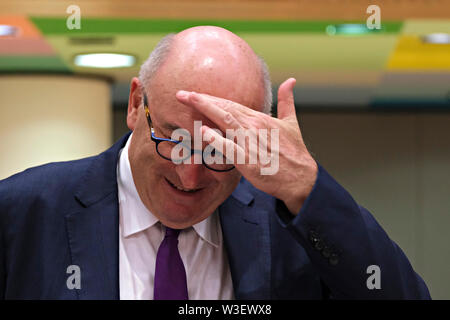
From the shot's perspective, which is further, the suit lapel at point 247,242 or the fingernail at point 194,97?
the suit lapel at point 247,242

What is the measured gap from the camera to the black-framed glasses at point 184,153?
1326mm

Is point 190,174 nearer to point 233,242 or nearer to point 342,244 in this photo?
point 233,242

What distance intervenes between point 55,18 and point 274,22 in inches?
52.9

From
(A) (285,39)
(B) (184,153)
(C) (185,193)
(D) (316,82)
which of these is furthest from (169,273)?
(D) (316,82)

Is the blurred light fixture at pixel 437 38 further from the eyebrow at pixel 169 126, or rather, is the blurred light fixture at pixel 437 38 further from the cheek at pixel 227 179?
the eyebrow at pixel 169 126

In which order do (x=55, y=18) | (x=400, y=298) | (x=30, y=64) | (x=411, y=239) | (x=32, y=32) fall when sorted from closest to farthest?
(x=400, y=298) < (x=55, y=18) < (x=32, y=32) < (x=30, y=64) < (x=411, y=239)

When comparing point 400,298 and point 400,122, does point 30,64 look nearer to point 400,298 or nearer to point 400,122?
point 400,122

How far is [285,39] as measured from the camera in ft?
15.0

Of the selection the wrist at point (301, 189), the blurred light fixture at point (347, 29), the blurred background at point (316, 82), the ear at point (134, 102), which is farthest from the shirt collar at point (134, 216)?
the blurred light fixture at point (347, 29)

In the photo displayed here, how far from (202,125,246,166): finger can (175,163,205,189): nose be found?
130 millimetres

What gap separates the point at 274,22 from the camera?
4.06m

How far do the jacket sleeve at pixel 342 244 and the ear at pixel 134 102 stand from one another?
431mm

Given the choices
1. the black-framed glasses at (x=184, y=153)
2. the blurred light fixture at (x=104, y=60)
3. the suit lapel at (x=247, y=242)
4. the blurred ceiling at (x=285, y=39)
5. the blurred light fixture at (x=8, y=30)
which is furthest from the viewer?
the blurred light fixture at (x=104, y=60)
